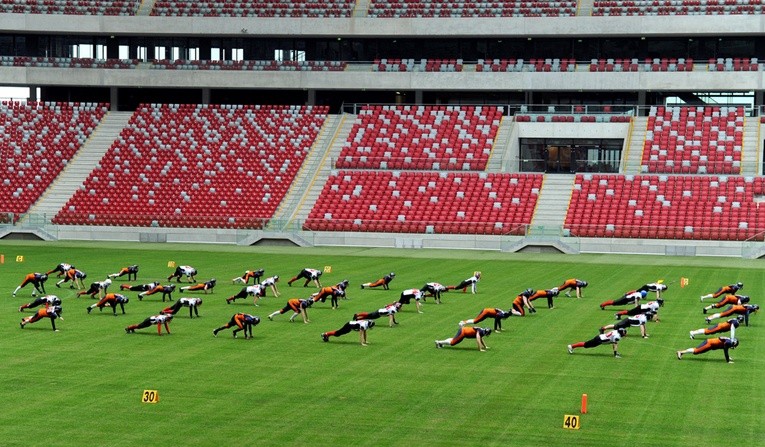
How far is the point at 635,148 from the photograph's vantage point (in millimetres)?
74750

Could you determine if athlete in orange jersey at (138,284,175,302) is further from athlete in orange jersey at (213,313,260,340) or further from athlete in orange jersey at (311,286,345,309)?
athlete in orange jersey at (213,313,260,340)

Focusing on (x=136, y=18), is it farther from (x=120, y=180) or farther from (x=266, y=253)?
(x=266, y=253)

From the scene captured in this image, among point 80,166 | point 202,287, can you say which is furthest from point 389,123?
point 202,287

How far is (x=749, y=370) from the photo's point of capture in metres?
25.0

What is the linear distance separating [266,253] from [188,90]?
32.9 m

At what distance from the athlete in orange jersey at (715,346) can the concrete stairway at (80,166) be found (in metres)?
49.5

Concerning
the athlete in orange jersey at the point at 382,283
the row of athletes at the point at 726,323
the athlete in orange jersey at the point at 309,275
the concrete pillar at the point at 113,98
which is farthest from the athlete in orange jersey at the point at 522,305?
the concrete pillar at the point at 113,98

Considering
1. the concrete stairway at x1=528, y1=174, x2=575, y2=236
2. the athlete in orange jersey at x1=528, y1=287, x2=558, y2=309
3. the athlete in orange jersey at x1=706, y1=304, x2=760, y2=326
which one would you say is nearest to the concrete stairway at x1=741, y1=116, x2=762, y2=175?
the concrete stairway at x1=528, y1=174, x2=575, y2=236

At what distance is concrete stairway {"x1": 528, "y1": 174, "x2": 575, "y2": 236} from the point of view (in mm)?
62781

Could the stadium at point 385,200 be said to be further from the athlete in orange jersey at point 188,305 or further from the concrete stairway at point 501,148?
the athlete in orange jersey at point 188,305

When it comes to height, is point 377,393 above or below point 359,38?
below

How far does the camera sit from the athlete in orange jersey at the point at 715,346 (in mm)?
25469

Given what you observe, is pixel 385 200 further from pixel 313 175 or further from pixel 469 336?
pixel 469 336

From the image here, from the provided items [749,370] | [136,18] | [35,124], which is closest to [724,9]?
[136,18]
